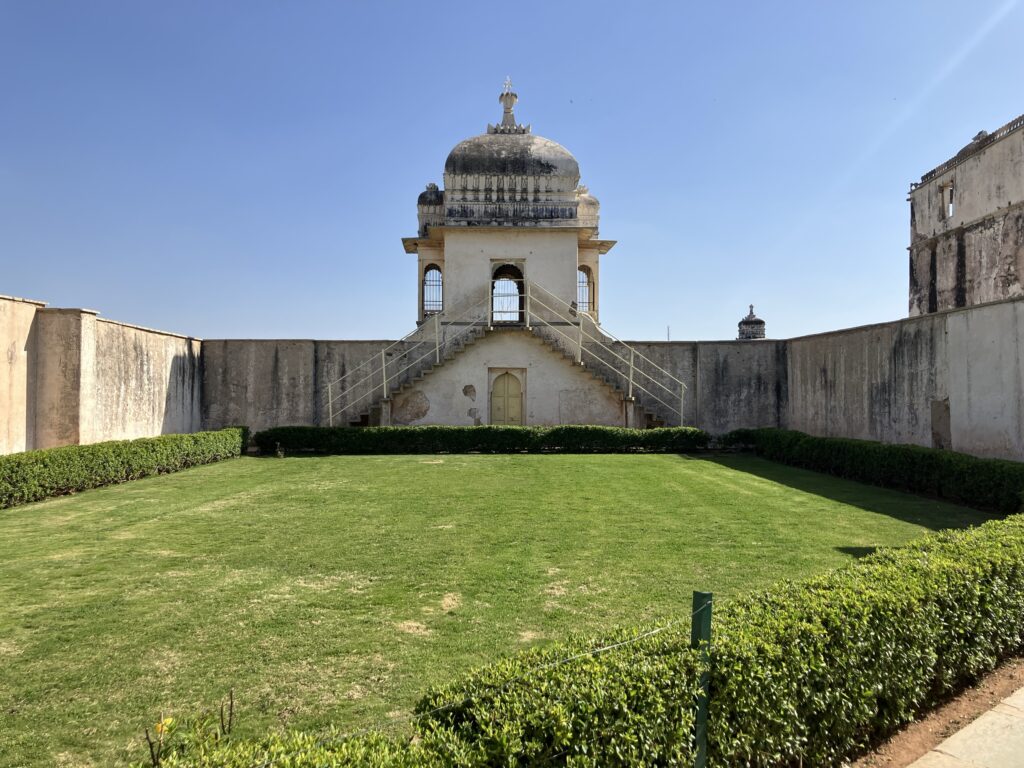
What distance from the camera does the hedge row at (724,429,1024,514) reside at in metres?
10.7

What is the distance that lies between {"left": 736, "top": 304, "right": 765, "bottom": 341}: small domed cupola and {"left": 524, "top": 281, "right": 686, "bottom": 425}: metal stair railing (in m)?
19.7

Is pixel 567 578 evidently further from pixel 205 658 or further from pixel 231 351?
pixel 231 351

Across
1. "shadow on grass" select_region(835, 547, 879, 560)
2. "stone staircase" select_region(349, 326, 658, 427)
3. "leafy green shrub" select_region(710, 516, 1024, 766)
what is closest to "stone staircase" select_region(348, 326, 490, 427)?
"stone staircase" select_region(349, 326, 658, 427)

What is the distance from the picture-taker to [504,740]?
2.79 m

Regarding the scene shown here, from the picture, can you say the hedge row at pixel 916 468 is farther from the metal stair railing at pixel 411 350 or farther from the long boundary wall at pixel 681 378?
the metal stair railing at pixel 411 350

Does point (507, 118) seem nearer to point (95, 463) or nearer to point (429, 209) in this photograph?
point (429, 209)

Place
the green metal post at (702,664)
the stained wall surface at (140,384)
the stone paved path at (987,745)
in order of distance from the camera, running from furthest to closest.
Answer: the stained wall surface at (140,384)
the stone paved path at (987,745)
the green metal post at (702,664)

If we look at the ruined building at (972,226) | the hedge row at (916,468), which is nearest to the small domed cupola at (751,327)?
the ruined building at (972,226)

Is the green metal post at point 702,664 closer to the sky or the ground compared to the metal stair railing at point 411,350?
closer to the ground

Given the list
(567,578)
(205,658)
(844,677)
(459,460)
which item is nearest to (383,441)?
(459,460)

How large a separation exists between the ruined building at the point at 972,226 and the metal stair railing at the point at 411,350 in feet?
64.2

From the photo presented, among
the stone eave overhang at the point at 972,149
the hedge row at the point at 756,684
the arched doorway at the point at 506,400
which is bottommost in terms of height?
the hedge row at the point at 756,684

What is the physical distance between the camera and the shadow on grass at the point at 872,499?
391 inches

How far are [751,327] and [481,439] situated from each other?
26.6m
